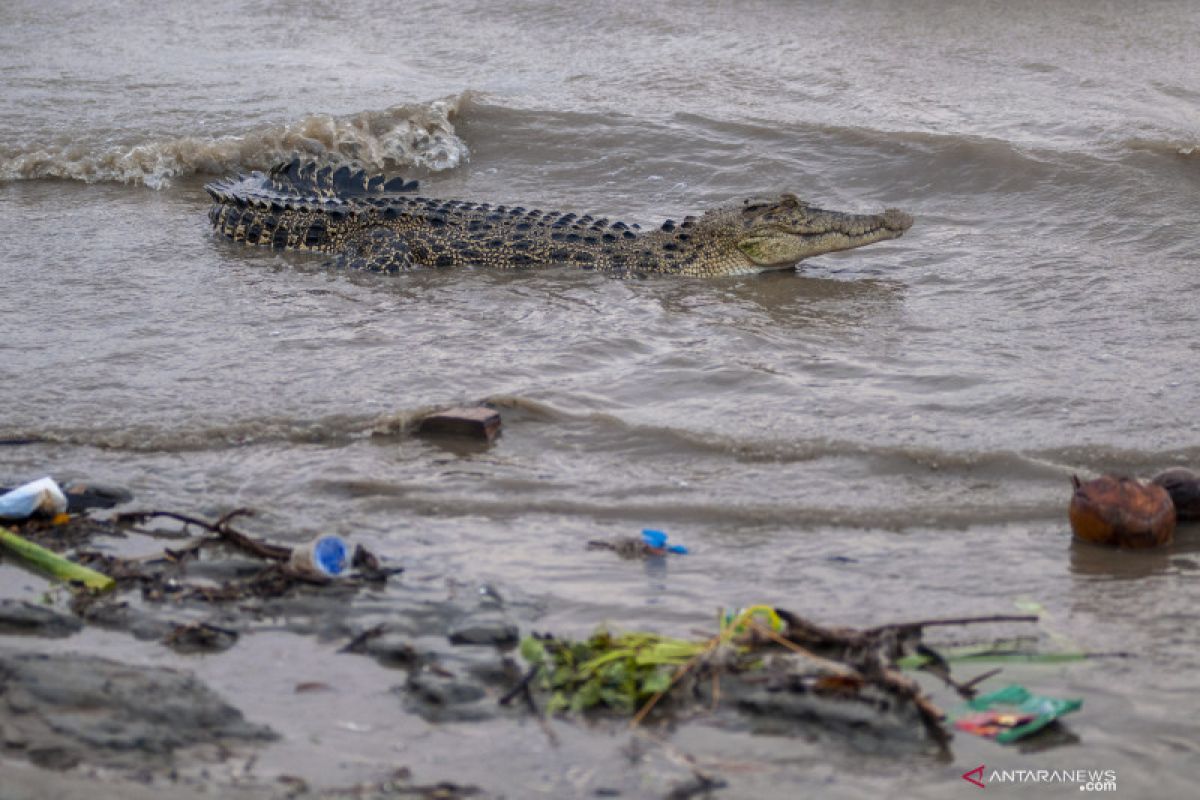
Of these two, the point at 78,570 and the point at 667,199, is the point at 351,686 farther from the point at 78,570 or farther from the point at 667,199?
the point at 667,199

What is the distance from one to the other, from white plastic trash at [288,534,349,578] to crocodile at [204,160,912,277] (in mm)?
4036

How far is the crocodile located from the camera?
7.52 m

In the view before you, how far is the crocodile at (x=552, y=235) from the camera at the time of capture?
24.7 ft

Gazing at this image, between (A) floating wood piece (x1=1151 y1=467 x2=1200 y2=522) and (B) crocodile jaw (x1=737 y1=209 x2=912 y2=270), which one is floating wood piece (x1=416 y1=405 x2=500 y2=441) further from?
(B) crocodile jaw (x1=737 y1=209 x2=912 y2=270)

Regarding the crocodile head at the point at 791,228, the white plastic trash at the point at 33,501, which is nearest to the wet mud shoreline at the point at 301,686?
the white plastic trash at the point at 33,501

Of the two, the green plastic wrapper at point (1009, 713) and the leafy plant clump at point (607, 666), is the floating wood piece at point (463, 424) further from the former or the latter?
the green plastic wrapper at point (1009, 713)

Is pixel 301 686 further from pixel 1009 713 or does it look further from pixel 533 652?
pixel 1009 713

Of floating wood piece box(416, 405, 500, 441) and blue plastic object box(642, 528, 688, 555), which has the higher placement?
floating wood piece box(416, 405, 500, 441)

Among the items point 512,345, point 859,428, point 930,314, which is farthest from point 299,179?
point 859,428

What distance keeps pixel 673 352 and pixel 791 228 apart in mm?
2074

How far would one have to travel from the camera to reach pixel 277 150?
10.2 metres

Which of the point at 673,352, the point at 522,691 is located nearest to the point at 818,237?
the point at 673,352

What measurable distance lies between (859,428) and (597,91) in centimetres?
693

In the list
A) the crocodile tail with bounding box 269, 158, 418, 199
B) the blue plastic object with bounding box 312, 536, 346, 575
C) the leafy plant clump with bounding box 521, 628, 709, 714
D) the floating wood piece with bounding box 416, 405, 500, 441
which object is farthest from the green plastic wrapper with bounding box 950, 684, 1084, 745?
the crocodile tail with bounding box 269, 158, 418, 199
